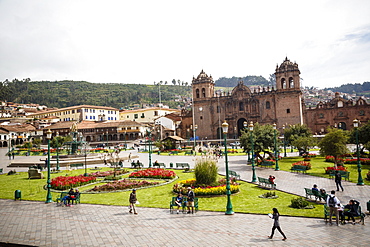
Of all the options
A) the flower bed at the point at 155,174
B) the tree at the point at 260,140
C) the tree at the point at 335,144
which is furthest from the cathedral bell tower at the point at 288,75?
the flower bed at the point at 155,174

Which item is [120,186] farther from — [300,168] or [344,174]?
[344,174]

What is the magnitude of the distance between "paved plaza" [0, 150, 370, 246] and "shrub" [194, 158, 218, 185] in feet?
12.9

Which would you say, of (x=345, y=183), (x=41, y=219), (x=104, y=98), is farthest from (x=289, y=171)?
(x=104, y=98)

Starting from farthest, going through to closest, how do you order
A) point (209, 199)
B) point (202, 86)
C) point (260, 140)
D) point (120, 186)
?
1. point (202, 86)
2. point (260, 140)
3. point (120, 186)
4. point (209, 199)

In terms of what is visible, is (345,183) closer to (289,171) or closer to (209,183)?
(289,171)

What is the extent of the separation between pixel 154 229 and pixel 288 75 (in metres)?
49.8

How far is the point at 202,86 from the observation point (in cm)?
6197

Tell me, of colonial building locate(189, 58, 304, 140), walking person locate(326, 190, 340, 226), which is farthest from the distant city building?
walking person locate(326, 190, 340, 226)

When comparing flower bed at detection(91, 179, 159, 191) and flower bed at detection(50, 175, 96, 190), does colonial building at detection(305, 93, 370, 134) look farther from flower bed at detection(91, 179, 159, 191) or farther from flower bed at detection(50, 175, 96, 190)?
flower bed at detection(50, 175, 96, 190)

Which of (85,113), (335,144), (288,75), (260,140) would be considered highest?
(288,75)

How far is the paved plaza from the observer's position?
26.6 ft

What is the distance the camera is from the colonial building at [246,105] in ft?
172

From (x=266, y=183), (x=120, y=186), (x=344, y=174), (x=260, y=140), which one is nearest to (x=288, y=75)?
(x=260, y=140)

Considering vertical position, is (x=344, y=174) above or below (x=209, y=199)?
above
